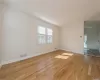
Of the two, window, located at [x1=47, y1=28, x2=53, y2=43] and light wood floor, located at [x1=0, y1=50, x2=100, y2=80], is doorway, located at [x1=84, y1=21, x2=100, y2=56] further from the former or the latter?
light wood floor, located at [x1=0, y1=50, x2=100, y2=80]

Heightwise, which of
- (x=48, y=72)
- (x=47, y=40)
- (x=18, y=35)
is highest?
(x=18, y=35)

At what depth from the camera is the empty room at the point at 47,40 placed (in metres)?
3.16

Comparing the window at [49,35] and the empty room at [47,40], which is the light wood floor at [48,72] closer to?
the empty room at [47,40]

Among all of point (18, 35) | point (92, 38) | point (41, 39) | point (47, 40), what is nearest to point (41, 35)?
point (41, 39)

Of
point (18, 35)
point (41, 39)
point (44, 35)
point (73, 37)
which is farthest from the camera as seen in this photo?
point (73, 37)

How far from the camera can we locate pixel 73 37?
27.4 feet

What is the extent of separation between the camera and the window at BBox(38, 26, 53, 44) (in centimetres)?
636

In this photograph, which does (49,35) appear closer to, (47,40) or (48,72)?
(47,40)

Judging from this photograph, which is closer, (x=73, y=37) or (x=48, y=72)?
(x=48, y=72)

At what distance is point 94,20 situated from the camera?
704 cm

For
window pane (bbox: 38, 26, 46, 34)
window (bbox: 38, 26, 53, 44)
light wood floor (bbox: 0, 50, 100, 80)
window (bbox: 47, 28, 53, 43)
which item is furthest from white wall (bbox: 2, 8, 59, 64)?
window (bbox: 47, 28, 53, 43)

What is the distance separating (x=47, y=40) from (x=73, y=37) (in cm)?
225

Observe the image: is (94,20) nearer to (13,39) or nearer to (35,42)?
(35,42)

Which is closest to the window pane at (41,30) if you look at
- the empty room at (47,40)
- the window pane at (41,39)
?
the empty room at (47,40)
